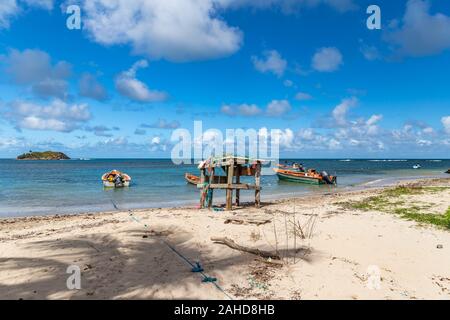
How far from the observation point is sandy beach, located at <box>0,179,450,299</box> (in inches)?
233

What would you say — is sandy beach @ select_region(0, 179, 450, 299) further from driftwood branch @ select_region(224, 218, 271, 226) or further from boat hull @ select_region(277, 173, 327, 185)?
boat hull @ select_region(277, 173, 327, 185)

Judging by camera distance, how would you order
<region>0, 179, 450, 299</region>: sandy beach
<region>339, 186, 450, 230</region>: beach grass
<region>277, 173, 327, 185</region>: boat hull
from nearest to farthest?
1. <region>0, 179, 450, 299</region>: sandy beach
2. <region>339, 186, 450, 230</region>: beach grass
3. <region>277, 173, 327, 185</region>: boat hull

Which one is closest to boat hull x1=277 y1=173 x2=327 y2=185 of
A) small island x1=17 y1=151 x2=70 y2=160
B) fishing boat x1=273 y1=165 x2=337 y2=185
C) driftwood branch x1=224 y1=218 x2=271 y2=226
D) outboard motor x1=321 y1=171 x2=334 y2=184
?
fishing boat x1=273 y1=165 x2=337 y2=185

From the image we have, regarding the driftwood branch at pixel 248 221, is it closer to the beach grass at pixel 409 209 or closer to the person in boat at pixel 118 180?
the beach grass at pixel 409 209

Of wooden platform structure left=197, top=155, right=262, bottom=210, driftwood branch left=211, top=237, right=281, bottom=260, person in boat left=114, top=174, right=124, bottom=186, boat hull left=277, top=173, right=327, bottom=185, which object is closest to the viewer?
driftwood branch left=211, top=237, right=281, bottom=260

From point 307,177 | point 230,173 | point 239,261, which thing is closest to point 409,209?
point 230,173

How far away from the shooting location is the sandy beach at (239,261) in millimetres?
5930

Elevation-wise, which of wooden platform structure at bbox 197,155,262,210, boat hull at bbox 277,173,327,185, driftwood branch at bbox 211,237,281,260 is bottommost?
boat hull at bbox 277,173,327,185

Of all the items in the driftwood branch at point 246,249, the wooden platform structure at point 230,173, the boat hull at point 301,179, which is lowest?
the boat hull at point 301,179

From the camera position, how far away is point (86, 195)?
26.3m

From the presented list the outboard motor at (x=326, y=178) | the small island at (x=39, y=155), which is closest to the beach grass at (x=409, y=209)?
the outboard motor at (x=326, y=178)
